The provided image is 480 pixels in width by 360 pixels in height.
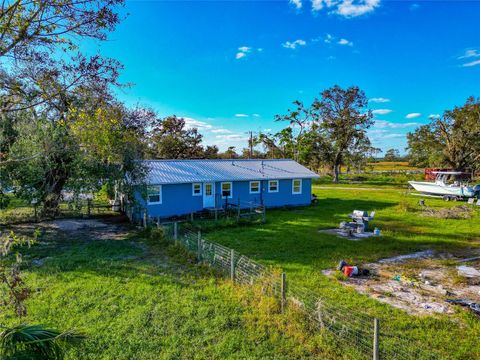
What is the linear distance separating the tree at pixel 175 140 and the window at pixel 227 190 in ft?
63.8

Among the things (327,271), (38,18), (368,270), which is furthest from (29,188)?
(368,270)

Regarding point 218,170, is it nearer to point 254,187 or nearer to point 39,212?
point 254,187

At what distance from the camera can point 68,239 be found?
12.2 m

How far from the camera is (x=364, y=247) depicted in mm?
11164

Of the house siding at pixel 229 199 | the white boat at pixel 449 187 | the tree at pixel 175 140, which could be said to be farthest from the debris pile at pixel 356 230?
the tree at pixel 175 140

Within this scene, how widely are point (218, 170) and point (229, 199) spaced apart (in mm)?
2122

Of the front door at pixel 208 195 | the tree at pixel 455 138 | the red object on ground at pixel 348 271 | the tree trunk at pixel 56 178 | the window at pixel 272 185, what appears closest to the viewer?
the red object on ground at pixel 348 271

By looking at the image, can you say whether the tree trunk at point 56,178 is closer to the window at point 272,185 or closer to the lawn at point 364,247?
the lawn at point 364,247

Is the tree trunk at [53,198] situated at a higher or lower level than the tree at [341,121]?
lower

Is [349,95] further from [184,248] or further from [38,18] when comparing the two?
[38,18]

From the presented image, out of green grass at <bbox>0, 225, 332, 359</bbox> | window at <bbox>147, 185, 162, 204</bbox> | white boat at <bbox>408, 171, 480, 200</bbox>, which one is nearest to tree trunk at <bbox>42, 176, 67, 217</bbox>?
window at <bbox>147, 185, 162, 204</bbox>

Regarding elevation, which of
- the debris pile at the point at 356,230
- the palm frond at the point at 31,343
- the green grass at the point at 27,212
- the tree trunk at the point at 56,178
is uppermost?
the tree trunk at the point at 56,178

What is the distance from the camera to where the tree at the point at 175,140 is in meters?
36.9

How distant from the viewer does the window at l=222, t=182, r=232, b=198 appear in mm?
18859
